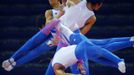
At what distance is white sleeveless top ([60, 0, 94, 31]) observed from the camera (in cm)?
283

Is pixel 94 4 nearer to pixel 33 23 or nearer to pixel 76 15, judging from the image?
pixel 76 15

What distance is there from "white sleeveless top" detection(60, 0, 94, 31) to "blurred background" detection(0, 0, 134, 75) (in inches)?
53.7

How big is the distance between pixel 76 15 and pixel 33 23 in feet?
4.74

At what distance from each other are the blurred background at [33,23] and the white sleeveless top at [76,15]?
4.48 ft

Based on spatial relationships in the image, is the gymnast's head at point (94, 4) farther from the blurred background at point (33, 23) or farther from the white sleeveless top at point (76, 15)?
the blurred background at point (33, 23)

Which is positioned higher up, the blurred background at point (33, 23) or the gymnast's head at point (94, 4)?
the gymnast's head at point (94, 4)

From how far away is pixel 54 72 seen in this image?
9.23 ft

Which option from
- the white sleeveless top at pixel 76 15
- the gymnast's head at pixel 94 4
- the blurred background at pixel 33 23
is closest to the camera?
the gymnast's head at pixel 94 4

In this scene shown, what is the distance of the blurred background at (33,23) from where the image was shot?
13.9 feet

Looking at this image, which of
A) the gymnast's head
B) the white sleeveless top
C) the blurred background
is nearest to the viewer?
the gymnast's head

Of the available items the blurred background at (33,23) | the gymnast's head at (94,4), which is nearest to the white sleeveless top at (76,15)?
the gymnast's head at (94,4)

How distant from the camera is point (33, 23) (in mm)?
4250

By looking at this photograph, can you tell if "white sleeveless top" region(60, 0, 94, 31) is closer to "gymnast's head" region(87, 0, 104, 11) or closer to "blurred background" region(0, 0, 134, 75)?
"gymnast's head" region(87, 0, 104, 11)

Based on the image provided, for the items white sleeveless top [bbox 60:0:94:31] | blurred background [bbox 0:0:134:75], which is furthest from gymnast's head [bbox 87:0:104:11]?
blurred background [bbox 0:0:134:75]
